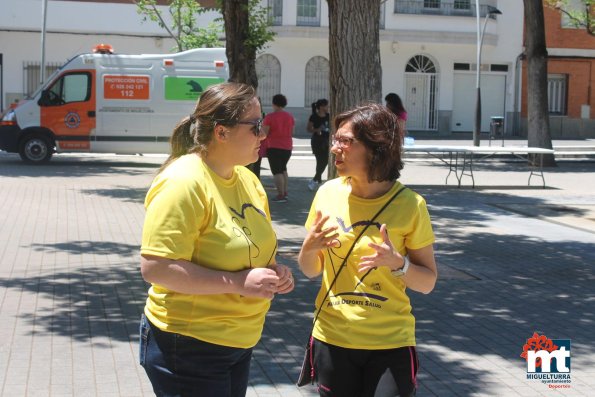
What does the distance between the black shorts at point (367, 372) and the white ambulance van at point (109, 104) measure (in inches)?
768

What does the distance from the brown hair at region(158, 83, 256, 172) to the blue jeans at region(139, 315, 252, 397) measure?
1.97 feet

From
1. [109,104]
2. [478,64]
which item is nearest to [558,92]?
[478,64]

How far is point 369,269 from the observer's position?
3.62m

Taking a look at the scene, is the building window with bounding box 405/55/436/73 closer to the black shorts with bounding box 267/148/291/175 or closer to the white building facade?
the white building facade

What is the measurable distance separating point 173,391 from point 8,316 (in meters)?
4.70

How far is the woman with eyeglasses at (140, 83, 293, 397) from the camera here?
315cm

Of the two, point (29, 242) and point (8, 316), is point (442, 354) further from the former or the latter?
point (29, 242)

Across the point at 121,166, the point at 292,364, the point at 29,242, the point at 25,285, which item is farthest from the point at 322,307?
the point at 121,166

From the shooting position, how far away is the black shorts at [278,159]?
15758mm

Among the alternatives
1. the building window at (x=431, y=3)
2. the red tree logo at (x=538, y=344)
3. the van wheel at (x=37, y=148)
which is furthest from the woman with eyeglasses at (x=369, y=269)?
the building window at (x=431, y=3)

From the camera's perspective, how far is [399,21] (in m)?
40.2

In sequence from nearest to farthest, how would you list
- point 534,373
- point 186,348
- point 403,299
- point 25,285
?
point 186,348 → point 403,299 → point 534,373 → point 25,285

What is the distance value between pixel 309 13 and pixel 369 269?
37.0 meters

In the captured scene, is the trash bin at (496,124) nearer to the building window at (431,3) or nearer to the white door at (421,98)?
the white door at (421,98)
